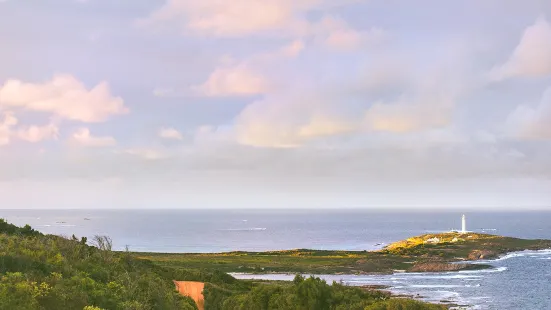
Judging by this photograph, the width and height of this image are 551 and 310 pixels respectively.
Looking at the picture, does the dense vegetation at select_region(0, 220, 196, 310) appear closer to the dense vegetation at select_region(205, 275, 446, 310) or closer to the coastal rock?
the dense vegetation at select_region(205, 275, 446, 310)

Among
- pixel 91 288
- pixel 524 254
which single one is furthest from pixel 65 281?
pixel 524 254

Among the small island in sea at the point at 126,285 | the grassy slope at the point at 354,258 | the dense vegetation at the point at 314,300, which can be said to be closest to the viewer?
the small island in sea at the point at 126,285

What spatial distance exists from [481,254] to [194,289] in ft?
296

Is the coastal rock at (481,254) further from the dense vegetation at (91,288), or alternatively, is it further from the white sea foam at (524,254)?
the dense vegetation at (91,288)

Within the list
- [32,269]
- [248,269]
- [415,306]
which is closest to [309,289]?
[415,306]

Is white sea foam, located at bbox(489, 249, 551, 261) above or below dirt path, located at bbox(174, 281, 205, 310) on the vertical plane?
above

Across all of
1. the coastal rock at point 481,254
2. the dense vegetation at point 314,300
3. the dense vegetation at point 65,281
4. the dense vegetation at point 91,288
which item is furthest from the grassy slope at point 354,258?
the dense vegetation at point 65,281

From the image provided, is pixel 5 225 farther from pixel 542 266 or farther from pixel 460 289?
pixel 542 266

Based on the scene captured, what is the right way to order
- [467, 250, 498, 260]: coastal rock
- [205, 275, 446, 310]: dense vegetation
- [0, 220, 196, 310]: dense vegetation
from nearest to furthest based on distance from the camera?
[0, 220, 196, 310]: dense vegetation, [205, 275, 446, 310]: dense vegetation, [467, 250, 498, 260]: coastal rock

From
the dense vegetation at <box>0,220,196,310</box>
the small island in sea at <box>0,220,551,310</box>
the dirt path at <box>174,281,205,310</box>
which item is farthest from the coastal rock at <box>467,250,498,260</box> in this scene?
the dense vegetation at <box>0,220,196,310</box>

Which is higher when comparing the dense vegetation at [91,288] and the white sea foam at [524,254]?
the dense vegetation at [91,288]

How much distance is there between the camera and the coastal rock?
397 feet

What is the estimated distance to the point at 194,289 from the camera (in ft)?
170

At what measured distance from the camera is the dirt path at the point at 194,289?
5066cm
